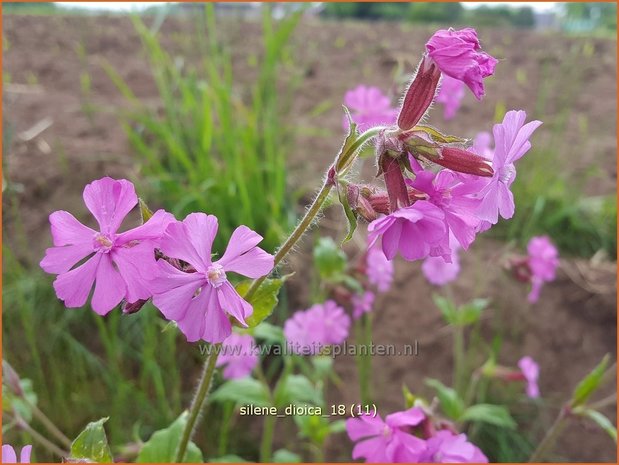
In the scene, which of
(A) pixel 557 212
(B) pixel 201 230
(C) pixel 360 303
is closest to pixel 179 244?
(B) pixel 201 230

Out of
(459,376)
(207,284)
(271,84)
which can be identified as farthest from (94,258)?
(271,84)

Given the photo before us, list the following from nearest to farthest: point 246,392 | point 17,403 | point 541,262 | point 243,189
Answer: point 17,403 → point 246,392 → point 541,262 → point 243,189

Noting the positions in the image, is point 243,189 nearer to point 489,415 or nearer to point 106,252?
point 489,415

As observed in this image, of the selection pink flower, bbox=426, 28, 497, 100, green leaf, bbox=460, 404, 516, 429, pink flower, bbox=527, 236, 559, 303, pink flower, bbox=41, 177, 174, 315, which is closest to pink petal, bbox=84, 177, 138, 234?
pink flower, bbox=41, 177, 174, 315

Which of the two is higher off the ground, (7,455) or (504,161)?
(504,161)

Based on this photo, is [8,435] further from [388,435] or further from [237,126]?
[237,126]

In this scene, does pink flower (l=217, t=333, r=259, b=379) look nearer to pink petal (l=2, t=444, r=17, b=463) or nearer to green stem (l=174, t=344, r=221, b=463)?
green stem (l=174, t=344, r=221, b=463)

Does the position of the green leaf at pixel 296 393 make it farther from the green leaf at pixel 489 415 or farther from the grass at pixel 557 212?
the grass at pixel 557 212
